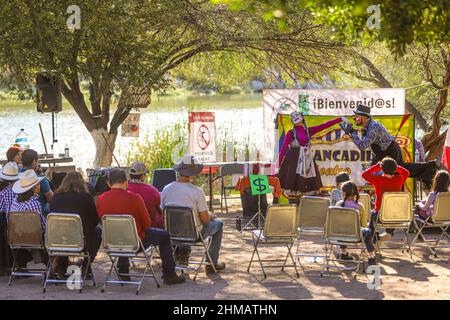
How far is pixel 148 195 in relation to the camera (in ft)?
36.1

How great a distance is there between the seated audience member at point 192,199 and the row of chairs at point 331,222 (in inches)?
18.6

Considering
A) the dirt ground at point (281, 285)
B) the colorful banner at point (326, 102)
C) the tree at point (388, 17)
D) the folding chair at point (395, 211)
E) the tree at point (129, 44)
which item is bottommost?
the dirt ground at point (281, 285)

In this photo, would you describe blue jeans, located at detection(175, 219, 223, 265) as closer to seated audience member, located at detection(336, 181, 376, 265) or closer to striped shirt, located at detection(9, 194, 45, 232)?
seated audience member, located at detection(336, 181, 376, 265)

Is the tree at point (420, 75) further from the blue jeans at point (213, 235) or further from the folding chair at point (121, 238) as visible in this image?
the folding chair at point (121, 238)

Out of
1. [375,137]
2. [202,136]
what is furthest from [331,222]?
[202,136]

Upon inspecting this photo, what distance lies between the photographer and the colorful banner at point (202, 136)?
687 inches

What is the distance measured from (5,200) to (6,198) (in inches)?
1.0

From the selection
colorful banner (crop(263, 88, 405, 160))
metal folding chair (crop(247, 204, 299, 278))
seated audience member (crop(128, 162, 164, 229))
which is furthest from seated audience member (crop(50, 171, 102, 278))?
colorful banner (crop(263, 88, 405, 160))

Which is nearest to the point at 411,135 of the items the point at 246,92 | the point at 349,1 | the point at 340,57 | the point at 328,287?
the point at 340,57

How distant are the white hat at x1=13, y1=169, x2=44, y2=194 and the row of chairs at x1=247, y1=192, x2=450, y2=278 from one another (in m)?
2.56

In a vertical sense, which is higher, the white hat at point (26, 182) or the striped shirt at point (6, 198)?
the white hat at point (26, 182)

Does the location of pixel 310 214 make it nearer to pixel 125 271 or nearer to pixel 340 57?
pixel 125 271

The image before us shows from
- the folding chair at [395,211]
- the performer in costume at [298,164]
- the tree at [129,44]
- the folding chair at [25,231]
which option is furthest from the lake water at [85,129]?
the folding chair at [25,231]

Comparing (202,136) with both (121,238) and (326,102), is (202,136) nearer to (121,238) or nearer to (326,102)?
(326,102)
